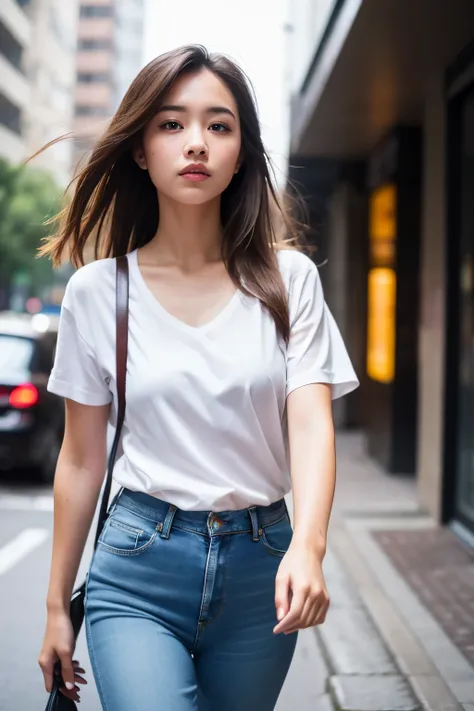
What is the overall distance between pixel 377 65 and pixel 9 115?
48956 millimetres

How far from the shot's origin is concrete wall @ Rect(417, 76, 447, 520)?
7.85 m

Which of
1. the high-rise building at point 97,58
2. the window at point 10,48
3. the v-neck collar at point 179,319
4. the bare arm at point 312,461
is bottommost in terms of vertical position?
the bare arm at point 312,461

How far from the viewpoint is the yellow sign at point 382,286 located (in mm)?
11016

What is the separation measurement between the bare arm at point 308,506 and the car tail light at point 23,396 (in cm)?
757

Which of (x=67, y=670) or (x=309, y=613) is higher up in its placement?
(x=309, y=613)

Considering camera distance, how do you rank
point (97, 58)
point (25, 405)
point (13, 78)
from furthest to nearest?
point (97, 58), point (13, 78), point (25, 405)

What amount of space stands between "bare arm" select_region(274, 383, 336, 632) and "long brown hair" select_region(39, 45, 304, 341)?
18cm

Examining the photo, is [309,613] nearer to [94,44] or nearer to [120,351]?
[120,351]

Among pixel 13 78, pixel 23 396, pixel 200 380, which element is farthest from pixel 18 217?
pixel 200 380

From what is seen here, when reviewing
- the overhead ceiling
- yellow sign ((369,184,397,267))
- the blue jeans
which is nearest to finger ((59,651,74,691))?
the blue jeans

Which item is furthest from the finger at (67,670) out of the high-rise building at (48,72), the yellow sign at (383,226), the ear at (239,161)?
the high-rise building at (48,72)

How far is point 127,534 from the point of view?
6.58 feet

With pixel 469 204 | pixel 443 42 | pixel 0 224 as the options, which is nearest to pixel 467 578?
pixel 469 204

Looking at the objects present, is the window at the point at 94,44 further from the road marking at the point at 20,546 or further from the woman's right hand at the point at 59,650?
the woman's right hand at the point at 59,650
